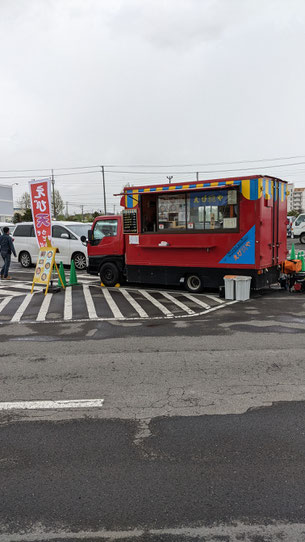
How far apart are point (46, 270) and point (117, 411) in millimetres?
8261

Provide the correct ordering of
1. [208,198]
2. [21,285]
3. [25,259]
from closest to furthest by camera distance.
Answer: [208,198], [21,285], [25,259]

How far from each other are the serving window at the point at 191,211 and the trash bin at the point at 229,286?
124 centimetres

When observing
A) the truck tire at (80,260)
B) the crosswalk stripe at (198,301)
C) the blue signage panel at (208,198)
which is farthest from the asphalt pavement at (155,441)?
the truck tire at (80,260)

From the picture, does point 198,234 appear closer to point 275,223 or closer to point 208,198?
point 208,198

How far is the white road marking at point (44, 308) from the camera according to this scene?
30.2 feet

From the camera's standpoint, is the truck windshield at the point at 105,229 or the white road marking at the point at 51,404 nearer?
the white road marking at the point at 51,404

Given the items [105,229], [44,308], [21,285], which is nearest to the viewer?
[44,308]

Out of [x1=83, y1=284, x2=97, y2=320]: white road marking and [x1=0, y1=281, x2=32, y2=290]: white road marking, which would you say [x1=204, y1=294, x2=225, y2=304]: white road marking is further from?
[x1=0, y1=281, x2=32, y2=290]: white road marking

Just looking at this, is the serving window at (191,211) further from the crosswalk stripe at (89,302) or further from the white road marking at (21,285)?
the white road marking at (21,285)

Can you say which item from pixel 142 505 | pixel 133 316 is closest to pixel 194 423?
pixel 142 505

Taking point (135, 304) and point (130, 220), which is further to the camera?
point (130, 220)

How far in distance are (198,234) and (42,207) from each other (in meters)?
4.75

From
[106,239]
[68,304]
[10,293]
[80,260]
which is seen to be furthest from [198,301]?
[80,260]

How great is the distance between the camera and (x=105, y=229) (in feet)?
43.7
